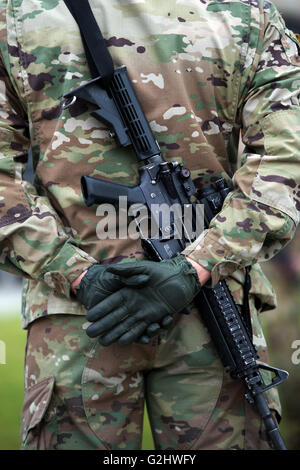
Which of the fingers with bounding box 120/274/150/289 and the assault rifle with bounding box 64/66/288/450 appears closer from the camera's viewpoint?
the fingers with bounding box 120/274/150/289

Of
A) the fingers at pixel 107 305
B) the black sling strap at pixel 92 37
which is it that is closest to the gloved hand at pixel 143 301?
the fingers at pixel 107 305

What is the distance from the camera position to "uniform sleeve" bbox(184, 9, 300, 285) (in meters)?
1.44

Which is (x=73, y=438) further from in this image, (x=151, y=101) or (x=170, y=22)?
(x=170, y=22)

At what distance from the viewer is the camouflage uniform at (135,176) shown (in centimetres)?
148

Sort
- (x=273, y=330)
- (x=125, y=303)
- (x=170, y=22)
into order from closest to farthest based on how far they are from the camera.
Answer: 1. (x=125, y=303)
2. (x=170, y=22)
3. (x=273, y=330)

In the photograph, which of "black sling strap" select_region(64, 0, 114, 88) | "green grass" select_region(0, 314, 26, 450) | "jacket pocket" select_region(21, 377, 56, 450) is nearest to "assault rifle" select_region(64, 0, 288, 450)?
"black sling strap" select_region(64, 0, 114, 88)

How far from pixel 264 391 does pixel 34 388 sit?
2.04 feet

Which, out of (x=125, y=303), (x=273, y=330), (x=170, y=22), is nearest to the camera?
(x=125, y=303)

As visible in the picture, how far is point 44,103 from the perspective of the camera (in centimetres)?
153

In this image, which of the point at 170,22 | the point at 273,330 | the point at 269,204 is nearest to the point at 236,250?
the point at 269,204

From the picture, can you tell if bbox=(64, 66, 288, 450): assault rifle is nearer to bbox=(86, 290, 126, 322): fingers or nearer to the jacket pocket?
bbox=(86, 290, 126, 322): fingers

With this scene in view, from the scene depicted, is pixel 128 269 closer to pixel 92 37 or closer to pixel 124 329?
pixel 124 329

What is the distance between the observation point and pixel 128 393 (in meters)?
1.51

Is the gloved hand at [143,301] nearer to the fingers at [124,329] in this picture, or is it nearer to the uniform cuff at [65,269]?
the fingers at [124,329]
